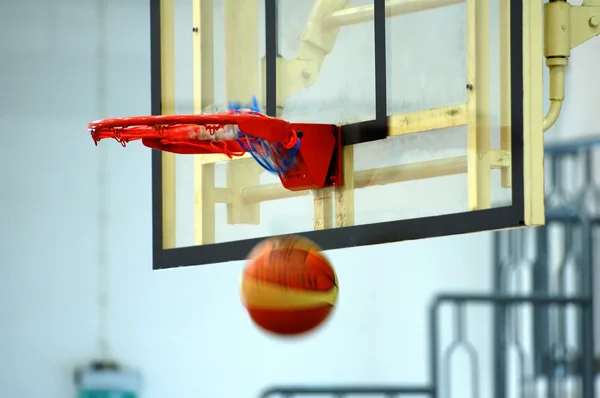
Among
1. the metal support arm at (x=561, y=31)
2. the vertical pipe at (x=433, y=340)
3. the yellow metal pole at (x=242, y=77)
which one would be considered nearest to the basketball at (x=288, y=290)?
the yellow metal pole at (x=242, y=77)

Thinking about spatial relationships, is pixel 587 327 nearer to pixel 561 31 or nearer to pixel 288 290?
pixel 561 31

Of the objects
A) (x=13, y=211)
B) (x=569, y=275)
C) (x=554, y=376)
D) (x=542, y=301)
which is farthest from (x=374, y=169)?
(x=569, y=275)

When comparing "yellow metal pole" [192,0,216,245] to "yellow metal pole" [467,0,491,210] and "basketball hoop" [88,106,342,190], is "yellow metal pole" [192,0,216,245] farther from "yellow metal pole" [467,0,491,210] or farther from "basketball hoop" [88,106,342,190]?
"yellow metal pole" [467,0,491,210]

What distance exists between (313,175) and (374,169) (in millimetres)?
147

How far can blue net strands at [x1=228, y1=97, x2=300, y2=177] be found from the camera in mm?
2336

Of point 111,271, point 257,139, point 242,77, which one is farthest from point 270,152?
point 111,271

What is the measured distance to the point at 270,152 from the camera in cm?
238

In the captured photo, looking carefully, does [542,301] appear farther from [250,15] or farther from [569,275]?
[250,15]

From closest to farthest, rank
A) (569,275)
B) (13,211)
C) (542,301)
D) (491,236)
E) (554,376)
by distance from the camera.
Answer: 1. (542,301)
2. (554,376)
3. (13,211)
4. (569,275)
5. (491,236)

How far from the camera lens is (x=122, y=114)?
5613mm

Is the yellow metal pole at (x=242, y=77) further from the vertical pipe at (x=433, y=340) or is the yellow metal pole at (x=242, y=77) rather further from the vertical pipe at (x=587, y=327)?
the vertical pipe at (x=587, y=327)

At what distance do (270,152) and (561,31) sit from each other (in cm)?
66

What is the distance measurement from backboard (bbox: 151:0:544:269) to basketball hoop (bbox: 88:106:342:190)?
0.12 feet

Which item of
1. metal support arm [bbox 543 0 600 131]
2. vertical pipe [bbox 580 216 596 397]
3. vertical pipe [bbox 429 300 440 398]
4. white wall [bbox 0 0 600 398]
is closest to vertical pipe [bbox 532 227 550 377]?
vertical pipe [bbox 580 216 596 397]
